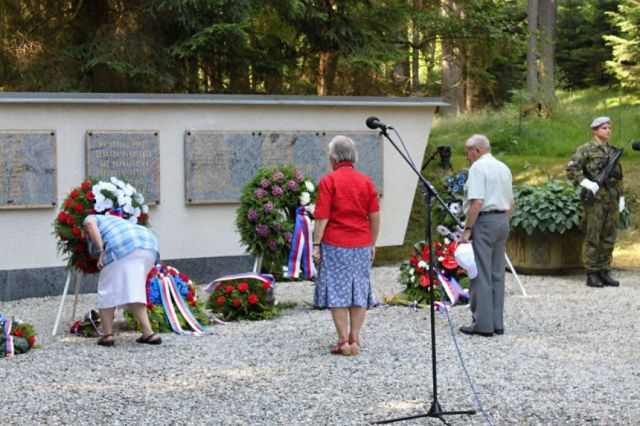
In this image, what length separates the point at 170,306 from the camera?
9.46 m

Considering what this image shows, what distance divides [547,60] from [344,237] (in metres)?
20.9

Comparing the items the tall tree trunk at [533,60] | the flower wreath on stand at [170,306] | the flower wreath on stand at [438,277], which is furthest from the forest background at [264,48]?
the flower wreath on stand at [170,306]

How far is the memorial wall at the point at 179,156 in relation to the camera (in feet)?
37.4

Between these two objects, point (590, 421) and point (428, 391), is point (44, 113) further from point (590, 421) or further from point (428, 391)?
point (590, 421)

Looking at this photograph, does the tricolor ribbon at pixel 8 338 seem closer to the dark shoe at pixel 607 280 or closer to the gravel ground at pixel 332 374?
the gravel ground at pixel 332 374

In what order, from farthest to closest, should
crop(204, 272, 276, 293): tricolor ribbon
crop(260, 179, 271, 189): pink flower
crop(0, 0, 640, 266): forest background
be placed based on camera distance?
crop(0, 0, 640, 266): forest background → crop(260, 179, 271, 189): pink flower → crop(204, 272, 276, 293): tricolor ribbon

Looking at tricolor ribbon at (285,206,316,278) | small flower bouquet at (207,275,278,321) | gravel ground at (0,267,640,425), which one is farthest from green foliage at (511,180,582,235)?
small flower bouquet at (207,275,278,321)

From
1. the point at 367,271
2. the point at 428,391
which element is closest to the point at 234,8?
the point at 367,271

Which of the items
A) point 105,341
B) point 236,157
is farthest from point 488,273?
point 236,157

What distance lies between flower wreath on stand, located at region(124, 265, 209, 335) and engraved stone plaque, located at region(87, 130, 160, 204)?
2.33 m

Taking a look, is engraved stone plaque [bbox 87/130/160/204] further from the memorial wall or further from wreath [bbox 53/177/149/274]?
wreath [bbox 53/177/149/274]

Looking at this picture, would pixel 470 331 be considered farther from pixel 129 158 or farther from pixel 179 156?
pixel 129 158

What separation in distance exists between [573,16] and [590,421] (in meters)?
30.9

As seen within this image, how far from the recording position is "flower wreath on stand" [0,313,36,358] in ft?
27.0
